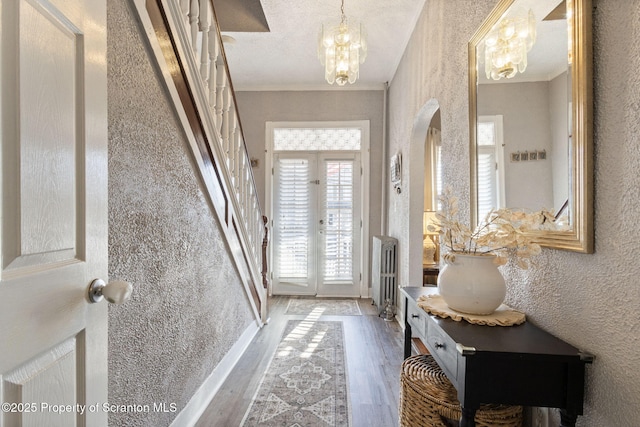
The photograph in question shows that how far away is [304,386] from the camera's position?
88.7 inches

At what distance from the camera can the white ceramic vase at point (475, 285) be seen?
4.13ft

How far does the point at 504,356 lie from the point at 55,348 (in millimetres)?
1187

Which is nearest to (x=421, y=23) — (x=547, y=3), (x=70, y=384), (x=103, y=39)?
(x=547, y=3)

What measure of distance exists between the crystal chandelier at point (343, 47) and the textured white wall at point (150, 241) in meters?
1.29

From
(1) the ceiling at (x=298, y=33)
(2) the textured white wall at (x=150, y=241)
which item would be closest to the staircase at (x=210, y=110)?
(2) the textured white wall at (x=150, y=241)

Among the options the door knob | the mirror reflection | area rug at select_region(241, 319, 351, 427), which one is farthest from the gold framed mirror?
area rug at select_region(241, 319, 351, 427)

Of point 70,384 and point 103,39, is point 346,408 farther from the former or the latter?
point 103,39

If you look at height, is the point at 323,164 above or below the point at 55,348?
above

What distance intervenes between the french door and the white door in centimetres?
370

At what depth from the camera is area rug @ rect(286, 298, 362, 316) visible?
3902 millimetres

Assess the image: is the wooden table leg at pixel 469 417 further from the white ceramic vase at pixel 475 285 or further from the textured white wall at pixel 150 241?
the textured white wall at pixel 150 241

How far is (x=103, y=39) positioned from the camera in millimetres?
897

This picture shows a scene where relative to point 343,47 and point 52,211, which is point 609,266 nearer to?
point 52,211

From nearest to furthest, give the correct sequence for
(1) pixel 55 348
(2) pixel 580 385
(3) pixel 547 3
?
(1) pixel 55 348
(2) pixel 580 385
(3) pixel 547 3
